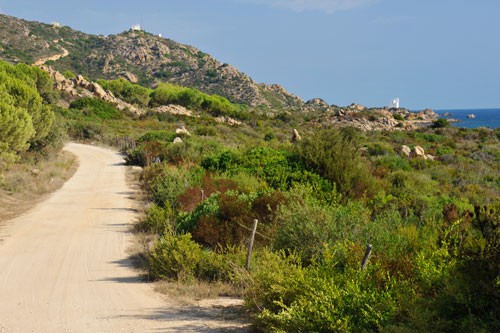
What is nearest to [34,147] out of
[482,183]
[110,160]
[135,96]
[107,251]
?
[110,160]

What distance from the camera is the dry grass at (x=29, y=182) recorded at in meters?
13.3

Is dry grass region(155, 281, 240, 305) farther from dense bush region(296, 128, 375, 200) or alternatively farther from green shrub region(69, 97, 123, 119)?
green shrub region(69, 97, 123, 119)

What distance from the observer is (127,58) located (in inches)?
5094

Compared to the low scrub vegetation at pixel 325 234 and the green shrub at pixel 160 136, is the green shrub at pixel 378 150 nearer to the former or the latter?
the low scrub vegetation at pixel 325 234

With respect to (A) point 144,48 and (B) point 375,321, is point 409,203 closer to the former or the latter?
(B) point 375,321

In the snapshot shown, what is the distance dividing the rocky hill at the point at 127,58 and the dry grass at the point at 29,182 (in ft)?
287

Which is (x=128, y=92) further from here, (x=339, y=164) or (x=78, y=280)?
(x=78, y=280)

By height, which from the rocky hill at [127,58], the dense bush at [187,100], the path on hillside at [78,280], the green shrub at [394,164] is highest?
the rocky hill at [127,58]

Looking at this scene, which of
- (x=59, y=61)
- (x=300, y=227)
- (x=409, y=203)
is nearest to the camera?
(x=300, y=227)

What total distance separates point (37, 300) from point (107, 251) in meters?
2.85

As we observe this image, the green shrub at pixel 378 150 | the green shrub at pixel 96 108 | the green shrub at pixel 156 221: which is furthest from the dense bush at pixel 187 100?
the green shrub at pixel 156 221

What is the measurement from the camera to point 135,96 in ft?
234

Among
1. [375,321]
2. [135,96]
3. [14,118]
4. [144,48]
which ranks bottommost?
[375,321]

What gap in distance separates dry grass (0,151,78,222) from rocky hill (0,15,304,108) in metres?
87.3
